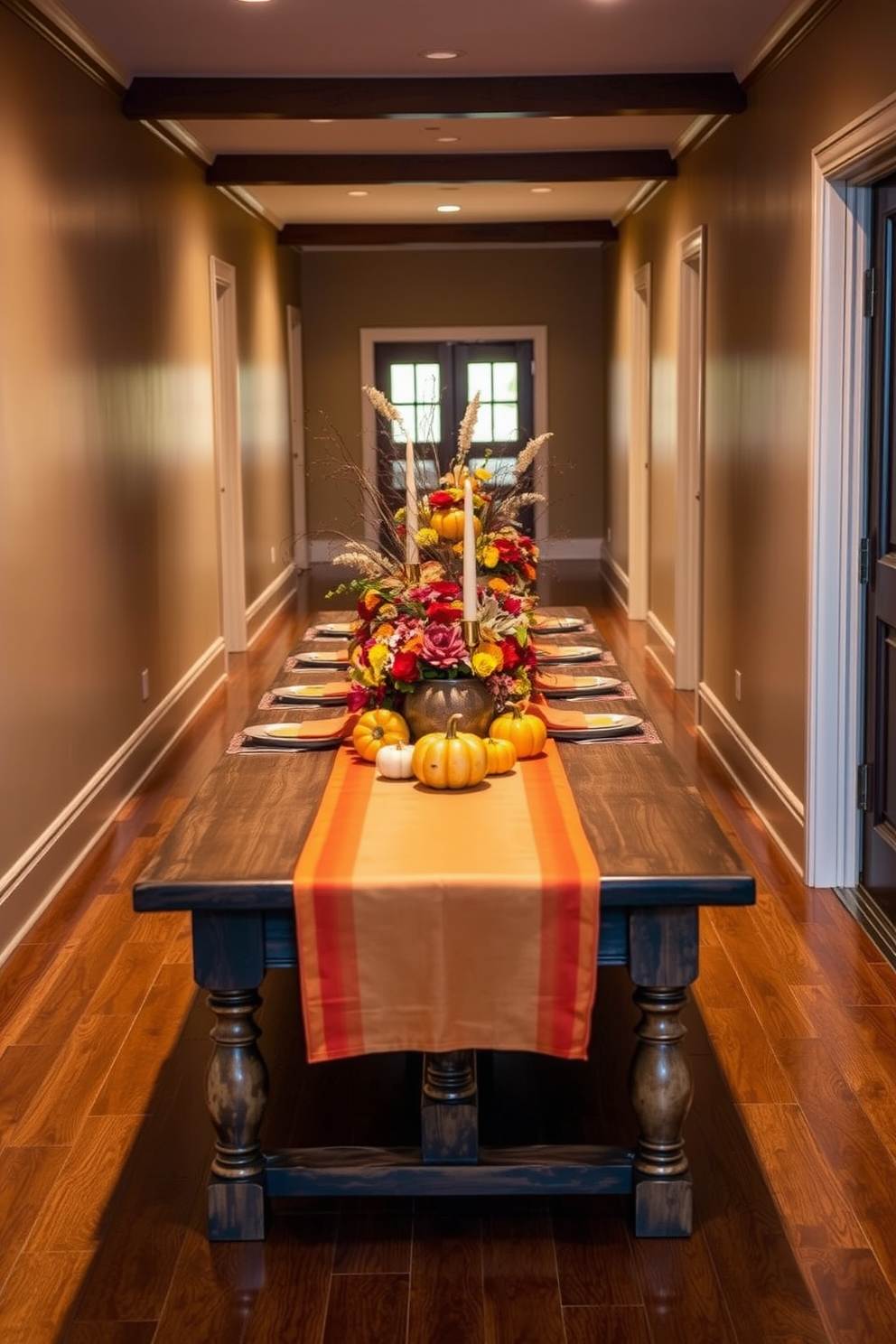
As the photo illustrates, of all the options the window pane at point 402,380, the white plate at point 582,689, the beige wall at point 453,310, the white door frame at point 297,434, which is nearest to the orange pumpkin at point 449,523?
the white plate at point 582,689

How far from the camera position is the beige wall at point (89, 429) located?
4207mm

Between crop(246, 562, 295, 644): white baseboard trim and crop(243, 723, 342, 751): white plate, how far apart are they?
5.66 metres

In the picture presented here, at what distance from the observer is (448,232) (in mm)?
10758

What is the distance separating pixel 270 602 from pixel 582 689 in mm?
6491

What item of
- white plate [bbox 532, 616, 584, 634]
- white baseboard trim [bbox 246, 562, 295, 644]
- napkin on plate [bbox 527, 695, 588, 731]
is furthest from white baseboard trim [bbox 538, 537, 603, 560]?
napkin on plate [bbox 527, 695, 588, 731]

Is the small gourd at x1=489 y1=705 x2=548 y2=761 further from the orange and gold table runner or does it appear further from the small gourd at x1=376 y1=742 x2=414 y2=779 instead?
the orange and gold table runner

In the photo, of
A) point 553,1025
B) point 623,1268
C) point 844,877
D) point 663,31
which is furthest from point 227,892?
point 663,31

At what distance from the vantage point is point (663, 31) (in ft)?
16.2

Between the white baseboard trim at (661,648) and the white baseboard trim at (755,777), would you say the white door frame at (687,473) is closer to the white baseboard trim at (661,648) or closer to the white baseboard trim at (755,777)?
the white baseboard trim at (661,648)

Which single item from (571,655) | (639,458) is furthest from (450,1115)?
(639,458)

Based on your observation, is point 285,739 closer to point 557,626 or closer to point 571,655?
point 571,655

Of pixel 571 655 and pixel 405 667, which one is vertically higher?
pixel 405 667

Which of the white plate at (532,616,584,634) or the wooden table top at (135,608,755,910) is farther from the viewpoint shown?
the white plate at (532,616,584,634)

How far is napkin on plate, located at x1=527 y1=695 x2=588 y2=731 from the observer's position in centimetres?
334
